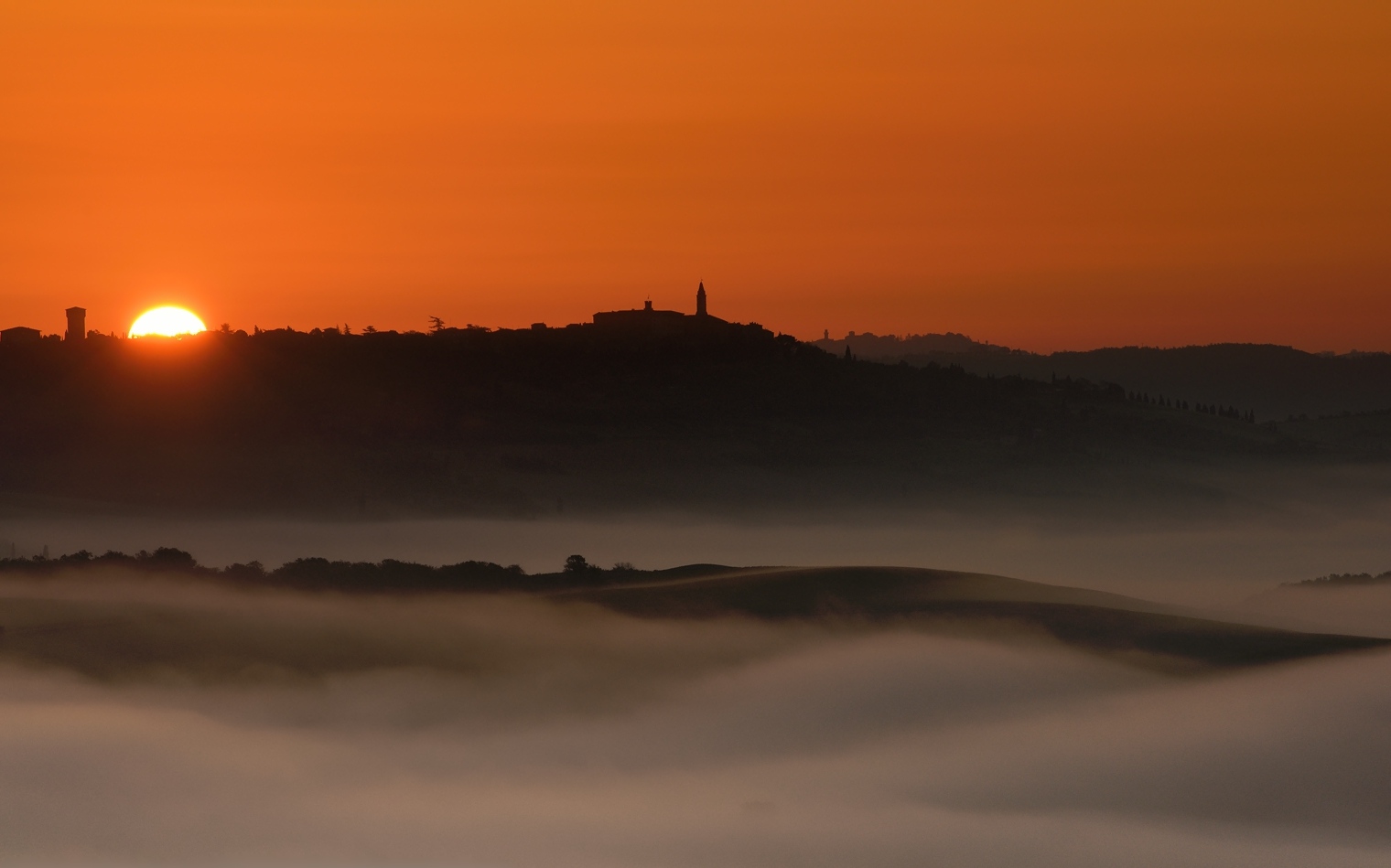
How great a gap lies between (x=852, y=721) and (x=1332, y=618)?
39.5 metres

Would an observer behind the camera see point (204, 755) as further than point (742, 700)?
No

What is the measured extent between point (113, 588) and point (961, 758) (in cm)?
5657

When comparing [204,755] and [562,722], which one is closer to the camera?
[204,755]

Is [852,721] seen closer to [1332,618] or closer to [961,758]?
[961,758]

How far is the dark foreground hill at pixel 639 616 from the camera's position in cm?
7869

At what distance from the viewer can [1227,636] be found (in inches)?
3061

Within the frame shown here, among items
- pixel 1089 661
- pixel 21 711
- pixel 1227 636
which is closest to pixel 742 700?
pixel 1089 661

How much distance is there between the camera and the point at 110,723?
220 feet

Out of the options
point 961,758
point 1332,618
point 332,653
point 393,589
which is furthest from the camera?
point 393,589

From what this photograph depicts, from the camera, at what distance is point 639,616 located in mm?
94625

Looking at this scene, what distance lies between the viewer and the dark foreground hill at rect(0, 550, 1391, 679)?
78688 millimetres

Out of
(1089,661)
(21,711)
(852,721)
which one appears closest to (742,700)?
(852,721)

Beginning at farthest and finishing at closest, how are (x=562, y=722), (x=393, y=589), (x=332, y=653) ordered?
(x=393, y=589), (x=332, y=653), (x=562, y=722)

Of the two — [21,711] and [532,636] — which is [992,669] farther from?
[21,711]
